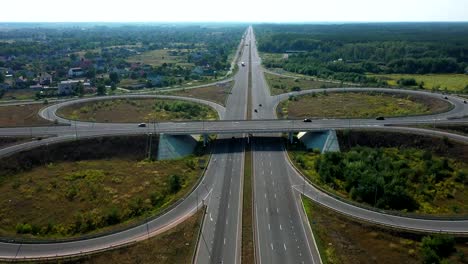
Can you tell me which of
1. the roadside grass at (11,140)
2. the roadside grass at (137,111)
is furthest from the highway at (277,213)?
the roadside grass at (11,140)

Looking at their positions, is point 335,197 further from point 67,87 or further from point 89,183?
point 67,87

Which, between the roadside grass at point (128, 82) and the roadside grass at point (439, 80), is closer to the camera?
the roadside grass at point (439, 80)

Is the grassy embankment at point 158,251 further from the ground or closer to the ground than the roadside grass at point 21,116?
closer to the ground

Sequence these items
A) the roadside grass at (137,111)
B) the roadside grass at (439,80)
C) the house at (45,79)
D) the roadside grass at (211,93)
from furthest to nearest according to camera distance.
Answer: the house at (45,79)
the roadside grass at (439,80)
the roadside grass at (211,93)
the roadside grass at (137,111)

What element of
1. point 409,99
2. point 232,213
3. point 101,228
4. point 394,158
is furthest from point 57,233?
point 409,99

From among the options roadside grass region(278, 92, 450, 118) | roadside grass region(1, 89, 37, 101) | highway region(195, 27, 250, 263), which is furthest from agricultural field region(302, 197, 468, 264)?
roadside grass region(1, 89, 37, 101)

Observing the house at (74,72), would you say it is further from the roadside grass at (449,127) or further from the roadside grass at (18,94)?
the roadside grass at (449,127)
